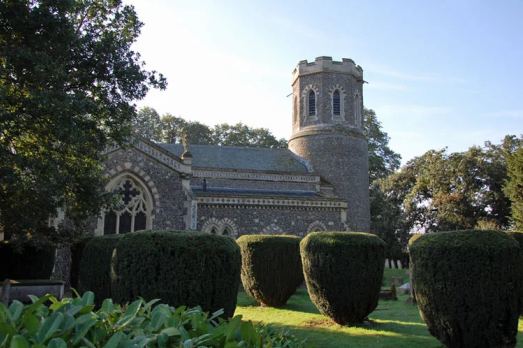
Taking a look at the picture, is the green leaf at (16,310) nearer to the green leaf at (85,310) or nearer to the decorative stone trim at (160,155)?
the green leaf at (85,310)

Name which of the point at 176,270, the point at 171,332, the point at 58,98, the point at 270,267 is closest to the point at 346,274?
the point at 270,267

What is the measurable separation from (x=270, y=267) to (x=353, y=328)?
166 inches

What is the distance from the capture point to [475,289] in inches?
323

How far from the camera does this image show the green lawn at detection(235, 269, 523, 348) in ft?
32.6

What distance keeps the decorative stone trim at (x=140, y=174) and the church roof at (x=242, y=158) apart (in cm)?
718

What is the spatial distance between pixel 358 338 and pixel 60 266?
13.2 metres

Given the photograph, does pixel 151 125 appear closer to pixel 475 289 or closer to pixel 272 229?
pixel 272 229

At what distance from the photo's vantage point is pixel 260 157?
100 feet

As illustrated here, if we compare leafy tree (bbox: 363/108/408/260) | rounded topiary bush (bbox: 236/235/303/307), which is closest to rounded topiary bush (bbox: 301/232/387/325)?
rounded topiary bush (bbox: 236/235/303/307)

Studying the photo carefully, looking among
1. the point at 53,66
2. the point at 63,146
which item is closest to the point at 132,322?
the point at 53,66

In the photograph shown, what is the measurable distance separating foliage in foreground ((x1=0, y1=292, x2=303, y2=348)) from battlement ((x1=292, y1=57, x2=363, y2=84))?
30.5 meters

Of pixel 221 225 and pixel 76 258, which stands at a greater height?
pixel 221 225

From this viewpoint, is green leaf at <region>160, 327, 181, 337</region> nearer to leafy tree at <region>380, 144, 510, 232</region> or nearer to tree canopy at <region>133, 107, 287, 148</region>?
leafy tree at <region>380, 144, 510, 232</region>

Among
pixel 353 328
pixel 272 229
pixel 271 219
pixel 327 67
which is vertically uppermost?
pixel 327 67
